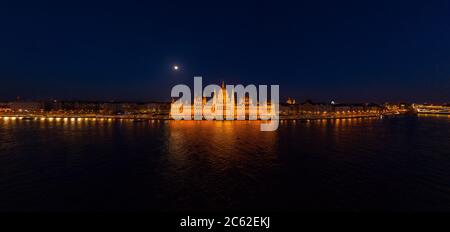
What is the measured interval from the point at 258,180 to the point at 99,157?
14.5 metres

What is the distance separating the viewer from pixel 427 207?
11.8m

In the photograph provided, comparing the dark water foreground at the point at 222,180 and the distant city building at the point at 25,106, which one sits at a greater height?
the distant city building at the point at 25,106

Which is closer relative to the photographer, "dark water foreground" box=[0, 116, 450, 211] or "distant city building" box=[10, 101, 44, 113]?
"dark water foreground" box=[0, 116, 450, 211]

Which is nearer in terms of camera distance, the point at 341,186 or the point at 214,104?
the point at 341,186

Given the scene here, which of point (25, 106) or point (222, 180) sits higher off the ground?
point (25, 106)

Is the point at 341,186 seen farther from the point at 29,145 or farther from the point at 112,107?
the point at 112,107

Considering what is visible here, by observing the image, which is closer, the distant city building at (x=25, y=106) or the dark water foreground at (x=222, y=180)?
the dark water foreground at (x=222, y=180)

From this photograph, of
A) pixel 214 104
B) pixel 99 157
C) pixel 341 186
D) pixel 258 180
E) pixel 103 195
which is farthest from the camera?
pixel 214 104

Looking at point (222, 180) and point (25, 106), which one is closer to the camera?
point (222, 180)

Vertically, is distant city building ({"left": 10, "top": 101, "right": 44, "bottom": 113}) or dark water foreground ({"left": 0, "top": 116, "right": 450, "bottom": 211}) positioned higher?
distant city building ({"left": 10, "top": 101, "right": 44, "bottom": 113})

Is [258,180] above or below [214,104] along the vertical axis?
below
